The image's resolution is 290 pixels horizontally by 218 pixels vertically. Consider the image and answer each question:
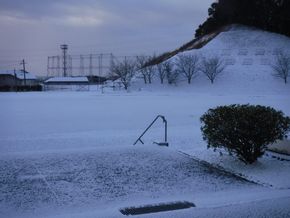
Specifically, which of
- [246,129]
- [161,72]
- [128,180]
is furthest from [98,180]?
[161,72]

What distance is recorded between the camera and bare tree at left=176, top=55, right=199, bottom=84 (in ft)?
227

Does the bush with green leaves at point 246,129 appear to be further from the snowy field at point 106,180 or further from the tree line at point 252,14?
the tree line at point 252,14

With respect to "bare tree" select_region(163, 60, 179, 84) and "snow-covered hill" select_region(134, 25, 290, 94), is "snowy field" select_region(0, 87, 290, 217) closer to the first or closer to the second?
"snow-covered hill" select_region(134, 25, 290, 94)

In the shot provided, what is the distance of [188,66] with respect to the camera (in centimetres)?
6956

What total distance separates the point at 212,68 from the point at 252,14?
63.3 ft

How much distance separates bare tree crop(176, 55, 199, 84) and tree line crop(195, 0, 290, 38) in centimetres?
1429

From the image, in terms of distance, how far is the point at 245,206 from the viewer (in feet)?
20.7

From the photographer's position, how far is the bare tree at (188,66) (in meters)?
69.1

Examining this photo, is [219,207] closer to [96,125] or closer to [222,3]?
[96,125]

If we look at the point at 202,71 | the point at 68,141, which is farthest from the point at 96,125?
the point at 202,71

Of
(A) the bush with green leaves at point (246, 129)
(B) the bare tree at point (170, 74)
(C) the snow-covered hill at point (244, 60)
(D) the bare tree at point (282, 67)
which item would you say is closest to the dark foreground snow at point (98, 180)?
(A) the bush with green leaves at point (246, 129)

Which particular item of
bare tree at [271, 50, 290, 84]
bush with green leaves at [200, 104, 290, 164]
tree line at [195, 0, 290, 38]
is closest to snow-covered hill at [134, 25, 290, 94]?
bare tree at [271, 50, 290, 84]

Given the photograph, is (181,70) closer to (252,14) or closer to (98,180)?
(252,14)

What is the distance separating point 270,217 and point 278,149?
15.3 feet
